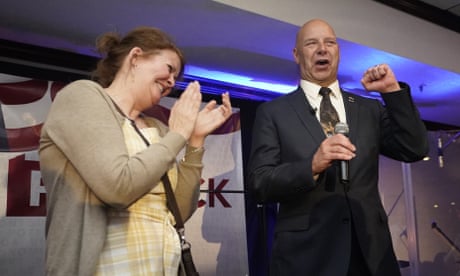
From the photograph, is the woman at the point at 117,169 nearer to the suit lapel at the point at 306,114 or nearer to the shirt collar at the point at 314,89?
the suit lapel at the point at 306,114

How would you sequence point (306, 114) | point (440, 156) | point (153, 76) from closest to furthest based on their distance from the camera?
point (153, 76)
point (306, 114)
point (440, 156)

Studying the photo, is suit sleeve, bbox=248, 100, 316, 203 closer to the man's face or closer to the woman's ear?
the man's face

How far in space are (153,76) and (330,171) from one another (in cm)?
70

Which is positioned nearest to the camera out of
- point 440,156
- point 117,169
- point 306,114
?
point 117,169

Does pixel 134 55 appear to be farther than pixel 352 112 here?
No

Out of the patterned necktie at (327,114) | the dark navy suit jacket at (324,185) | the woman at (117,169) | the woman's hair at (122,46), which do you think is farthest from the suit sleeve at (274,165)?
the woman's hair at (122,46)

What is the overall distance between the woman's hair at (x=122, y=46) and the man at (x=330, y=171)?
474 millimetres

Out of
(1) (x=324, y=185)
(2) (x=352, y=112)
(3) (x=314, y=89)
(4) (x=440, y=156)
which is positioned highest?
(3) (x=314, y=89)

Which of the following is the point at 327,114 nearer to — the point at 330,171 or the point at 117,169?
the point at 330,171

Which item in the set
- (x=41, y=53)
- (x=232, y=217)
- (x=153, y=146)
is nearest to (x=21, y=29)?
(x=41, y=53)

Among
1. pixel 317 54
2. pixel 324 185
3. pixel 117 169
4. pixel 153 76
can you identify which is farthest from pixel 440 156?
pixel 117 169

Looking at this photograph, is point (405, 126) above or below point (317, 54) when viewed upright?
below

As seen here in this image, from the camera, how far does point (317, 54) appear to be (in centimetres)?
191

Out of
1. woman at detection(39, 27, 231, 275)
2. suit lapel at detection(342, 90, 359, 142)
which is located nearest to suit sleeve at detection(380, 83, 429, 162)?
suit lapel at detection(342, 90, 359, 142)
